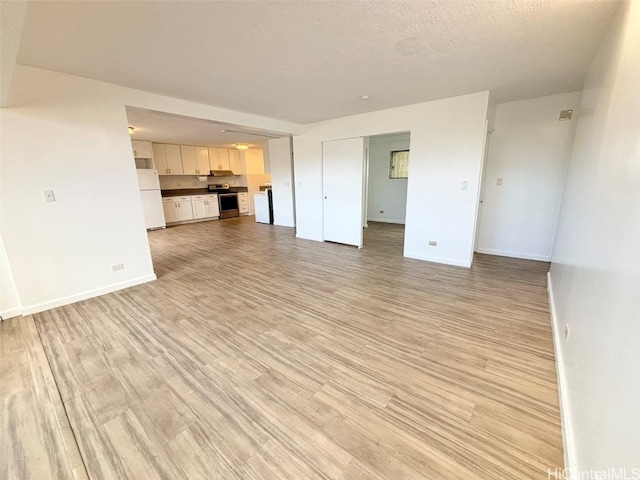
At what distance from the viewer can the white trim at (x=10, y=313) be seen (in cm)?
267

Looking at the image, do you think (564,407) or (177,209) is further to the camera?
(177,209)

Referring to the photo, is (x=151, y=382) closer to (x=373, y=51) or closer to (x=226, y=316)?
(x=226, y=316)

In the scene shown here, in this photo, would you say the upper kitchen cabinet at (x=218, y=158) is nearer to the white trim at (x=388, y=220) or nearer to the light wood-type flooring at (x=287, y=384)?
the white trim at (x=388, y=220)

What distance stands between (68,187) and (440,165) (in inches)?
188

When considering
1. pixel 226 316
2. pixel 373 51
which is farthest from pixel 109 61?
pixel 226 316

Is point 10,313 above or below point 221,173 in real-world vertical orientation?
below

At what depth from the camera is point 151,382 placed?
1778mm

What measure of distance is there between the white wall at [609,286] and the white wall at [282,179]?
5737 mm

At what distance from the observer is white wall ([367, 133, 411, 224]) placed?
7271mm

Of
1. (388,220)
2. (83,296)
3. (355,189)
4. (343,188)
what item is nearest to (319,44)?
(355,189)

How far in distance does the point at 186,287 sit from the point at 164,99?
2.50 m

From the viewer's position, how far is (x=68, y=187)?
2811 mm

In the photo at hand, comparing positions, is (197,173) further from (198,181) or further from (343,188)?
(343,188)

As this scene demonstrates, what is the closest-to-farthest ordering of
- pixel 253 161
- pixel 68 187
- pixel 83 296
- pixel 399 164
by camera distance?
pixel 68 187 → pixel 83 296 → pixel 399 164 → pixel 253 161
